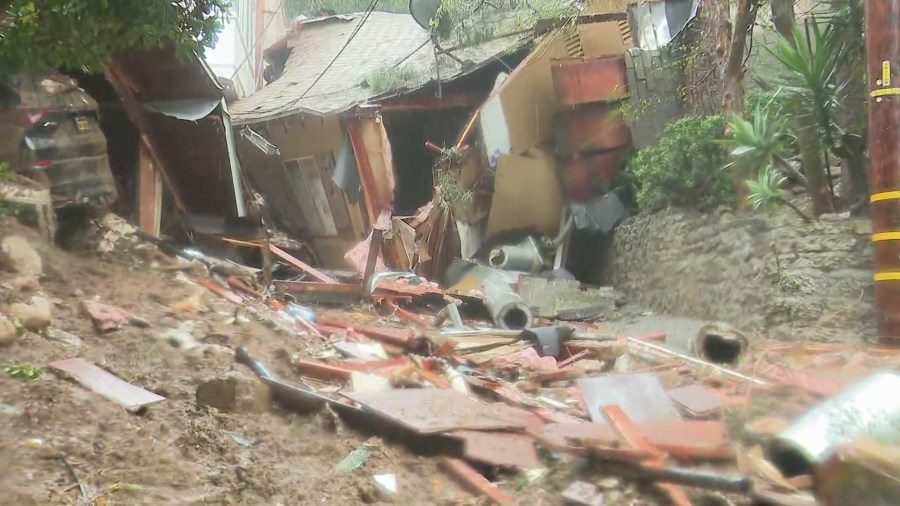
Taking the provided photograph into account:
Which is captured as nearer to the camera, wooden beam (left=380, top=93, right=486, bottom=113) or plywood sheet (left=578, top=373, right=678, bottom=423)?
plywood sheet (left=578, top=373, right=678, bottom=423)

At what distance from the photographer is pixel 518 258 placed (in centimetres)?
1107

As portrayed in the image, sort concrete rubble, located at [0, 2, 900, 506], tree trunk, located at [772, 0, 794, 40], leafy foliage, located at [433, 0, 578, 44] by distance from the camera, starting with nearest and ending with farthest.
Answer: concrete rubble, located at [0, 2, 900, 506], tree trunk, located at [772, 0, 794, 40], leafy foliage, located at [433, 0, 578, 44]

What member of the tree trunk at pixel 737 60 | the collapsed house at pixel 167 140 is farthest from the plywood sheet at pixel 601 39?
the collapsed house at pixel 167 140

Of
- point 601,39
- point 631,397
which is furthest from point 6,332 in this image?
point 601,39

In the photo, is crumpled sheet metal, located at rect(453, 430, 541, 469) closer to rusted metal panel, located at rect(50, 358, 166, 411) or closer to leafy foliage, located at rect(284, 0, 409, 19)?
rusted metal panel, located at rect(50, 358, 166, 411)

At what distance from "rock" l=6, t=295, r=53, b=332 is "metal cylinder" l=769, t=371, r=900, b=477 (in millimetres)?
4128

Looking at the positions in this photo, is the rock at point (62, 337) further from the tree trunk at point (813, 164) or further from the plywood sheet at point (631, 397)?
the tree trunk at point (813, 164)

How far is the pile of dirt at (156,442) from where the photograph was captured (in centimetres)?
292

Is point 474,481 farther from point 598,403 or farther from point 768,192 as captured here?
point 768,192

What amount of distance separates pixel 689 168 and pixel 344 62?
883 cm

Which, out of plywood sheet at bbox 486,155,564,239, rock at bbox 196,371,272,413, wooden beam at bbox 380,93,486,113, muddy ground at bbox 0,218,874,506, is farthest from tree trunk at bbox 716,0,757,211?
rock at bbox 196,371,272,413

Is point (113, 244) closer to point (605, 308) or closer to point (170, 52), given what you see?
point (170, 52)

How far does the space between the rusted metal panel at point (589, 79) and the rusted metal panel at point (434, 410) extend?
24.9ft

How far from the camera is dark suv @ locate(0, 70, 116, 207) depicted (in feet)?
18.9
